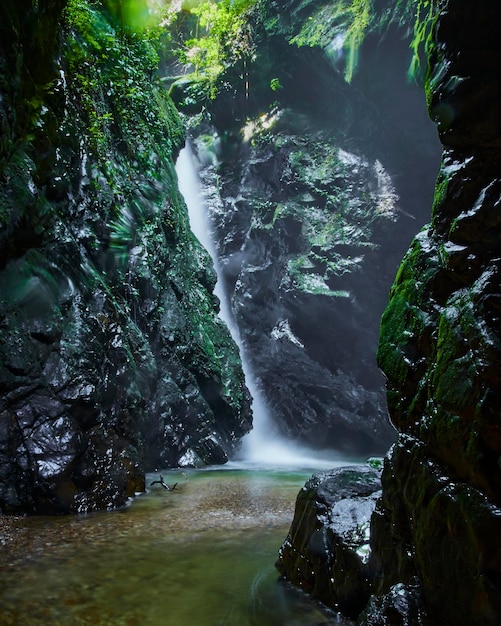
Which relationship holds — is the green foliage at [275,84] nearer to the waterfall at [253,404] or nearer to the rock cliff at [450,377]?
the waterfall at [253,404]

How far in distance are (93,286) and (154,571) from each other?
706cm

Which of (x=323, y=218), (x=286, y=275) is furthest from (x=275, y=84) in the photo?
(x=286, y=275)

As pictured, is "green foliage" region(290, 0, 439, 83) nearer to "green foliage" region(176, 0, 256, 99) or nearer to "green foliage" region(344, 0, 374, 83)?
"green foliage" region(344, 0, 374, 83)

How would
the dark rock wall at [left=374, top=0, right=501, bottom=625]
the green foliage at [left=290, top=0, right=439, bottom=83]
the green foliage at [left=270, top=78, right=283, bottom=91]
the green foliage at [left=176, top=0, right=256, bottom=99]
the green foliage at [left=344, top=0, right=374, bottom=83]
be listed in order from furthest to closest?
the green foliage at [left=176, top=0, right=256, bottom=99] → the green foliage at [left=270, top=78, right=283, bottom=91] → the green foliage at [left=344, top=0, right=374, bottom=83] → the green foliage at [left=290, top=0, right=439, bottom=83] → the dark rock wall at [left=374, top=0, right=501, bottom=625]

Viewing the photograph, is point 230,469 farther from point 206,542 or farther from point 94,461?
point 206,542

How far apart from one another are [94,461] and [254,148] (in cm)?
1887

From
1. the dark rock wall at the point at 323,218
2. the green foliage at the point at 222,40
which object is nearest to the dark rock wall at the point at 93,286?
the dark rock wall at the point at 323,218

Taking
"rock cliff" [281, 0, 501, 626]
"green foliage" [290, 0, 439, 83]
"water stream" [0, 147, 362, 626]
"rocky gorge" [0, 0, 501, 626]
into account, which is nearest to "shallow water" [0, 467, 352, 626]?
"water stream" [0, 147, 362, 626]

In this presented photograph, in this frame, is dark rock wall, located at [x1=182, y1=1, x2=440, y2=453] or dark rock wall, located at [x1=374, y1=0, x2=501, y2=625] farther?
dark rock wall, located at [x1=182, y1=1, x2=440, y2=453]

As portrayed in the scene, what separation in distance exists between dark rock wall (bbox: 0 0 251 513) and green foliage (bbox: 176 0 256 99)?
761 centimetres

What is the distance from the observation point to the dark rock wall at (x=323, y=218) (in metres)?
19.5

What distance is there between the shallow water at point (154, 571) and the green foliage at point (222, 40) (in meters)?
22.1

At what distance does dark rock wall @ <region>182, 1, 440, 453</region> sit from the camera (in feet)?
63.9

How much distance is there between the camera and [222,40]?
22.9 m
